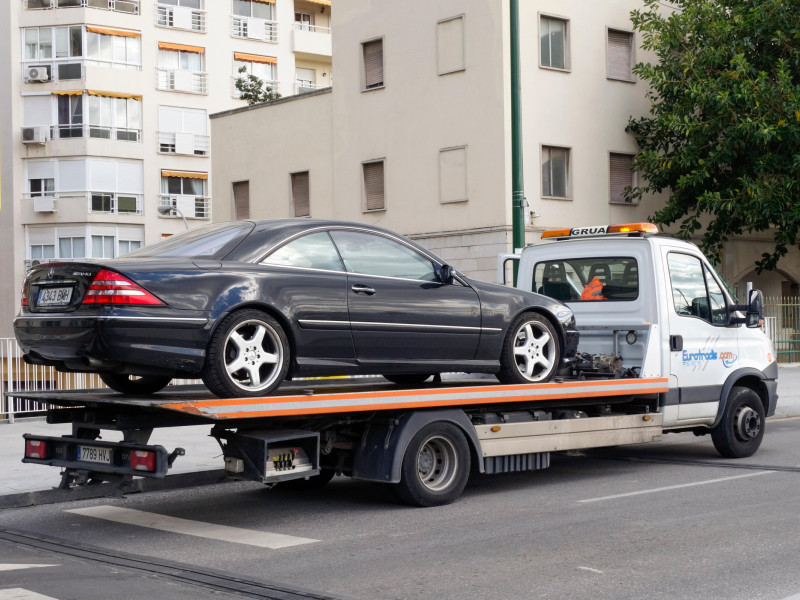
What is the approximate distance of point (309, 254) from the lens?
27.5 ft

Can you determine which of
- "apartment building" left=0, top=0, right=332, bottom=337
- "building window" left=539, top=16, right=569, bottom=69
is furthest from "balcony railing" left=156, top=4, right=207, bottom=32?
"building window" left=539, top=16, right=569, bottom=69

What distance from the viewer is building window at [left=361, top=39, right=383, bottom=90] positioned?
27.9m

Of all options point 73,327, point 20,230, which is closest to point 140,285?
point 73,327

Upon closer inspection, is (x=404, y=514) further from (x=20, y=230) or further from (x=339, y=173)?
(x=20, y=230)

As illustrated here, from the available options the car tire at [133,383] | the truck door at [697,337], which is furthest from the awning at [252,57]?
the car tire at [133,383]

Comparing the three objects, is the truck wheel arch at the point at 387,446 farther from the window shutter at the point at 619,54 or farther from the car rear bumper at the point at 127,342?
the window shutter at the point at 619,54

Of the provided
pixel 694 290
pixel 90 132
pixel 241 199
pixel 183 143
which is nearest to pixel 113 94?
pixel 90 132

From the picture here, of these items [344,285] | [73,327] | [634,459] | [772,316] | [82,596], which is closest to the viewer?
[82,596]

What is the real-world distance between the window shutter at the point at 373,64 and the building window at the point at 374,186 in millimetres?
1952

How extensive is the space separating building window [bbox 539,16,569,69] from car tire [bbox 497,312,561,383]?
54.6 feet

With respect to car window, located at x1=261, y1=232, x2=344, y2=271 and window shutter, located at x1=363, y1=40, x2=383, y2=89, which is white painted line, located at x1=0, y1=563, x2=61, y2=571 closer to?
car window, located at x1=261, y1=232, x2=344, y2=271

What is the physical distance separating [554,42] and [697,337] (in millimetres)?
16058

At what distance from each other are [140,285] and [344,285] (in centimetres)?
160

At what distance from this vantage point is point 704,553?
6.91m
